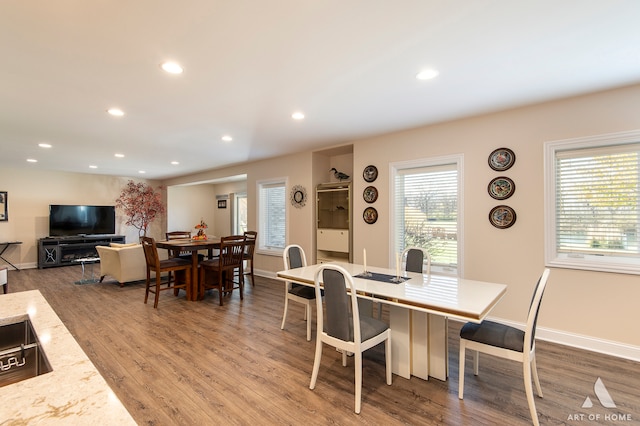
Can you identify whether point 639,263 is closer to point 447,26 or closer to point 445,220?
point 445,220

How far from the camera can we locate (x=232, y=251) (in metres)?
4.66

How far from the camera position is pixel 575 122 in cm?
303

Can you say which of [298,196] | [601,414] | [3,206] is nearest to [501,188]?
[601,414]

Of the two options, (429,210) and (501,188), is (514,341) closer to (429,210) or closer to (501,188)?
(501,188)

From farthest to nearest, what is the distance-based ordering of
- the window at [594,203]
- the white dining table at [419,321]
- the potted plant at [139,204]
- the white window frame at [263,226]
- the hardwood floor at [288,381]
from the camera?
the potted plant at [139,204] → the white window frame at [263,226] → the window at [594,203] → the white dining table at [419,321] → the hardwood floor at [288,381]

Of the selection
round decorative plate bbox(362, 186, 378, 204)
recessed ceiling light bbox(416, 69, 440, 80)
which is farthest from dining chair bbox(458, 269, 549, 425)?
round decorative plate bbox(362, 186, 378, 204)

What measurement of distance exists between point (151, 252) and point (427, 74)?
4141 mm

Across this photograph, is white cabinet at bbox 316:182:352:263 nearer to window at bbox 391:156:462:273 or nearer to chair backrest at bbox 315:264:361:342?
window at bbox 391:156:462:273

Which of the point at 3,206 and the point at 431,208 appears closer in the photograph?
the point at 431,208

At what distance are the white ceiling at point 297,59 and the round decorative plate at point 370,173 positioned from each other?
77 cm

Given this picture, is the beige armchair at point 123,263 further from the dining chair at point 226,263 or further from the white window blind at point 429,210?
the white window blind at point 429,210

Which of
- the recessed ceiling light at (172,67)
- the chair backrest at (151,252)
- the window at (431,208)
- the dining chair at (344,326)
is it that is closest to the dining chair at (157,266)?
the chair backrest at (151,252)

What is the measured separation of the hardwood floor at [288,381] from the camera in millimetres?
2016

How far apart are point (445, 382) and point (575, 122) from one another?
110 inches
